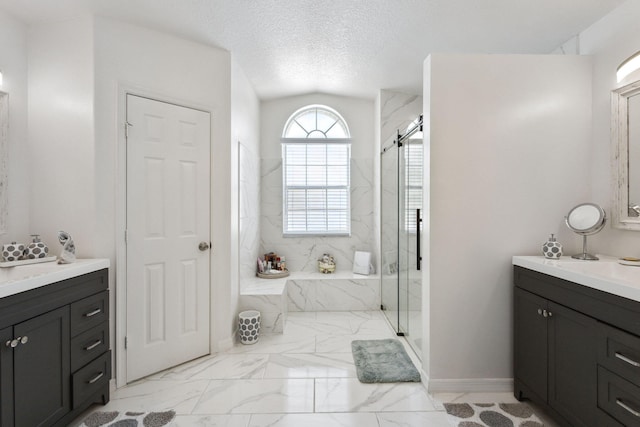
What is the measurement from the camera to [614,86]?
198 cm

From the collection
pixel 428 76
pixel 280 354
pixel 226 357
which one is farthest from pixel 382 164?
pixel 226 357

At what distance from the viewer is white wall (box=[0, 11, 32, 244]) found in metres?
1.98

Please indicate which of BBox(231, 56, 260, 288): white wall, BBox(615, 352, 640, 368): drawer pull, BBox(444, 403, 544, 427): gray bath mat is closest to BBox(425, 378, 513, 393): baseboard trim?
BBox(444, 403, 544, 427): gray bath mat

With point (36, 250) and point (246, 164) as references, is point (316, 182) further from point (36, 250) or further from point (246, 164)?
point (36, 250)

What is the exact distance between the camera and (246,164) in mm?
3400

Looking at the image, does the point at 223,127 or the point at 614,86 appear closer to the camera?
the point at 614,86

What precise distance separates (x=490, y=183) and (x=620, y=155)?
74 cm

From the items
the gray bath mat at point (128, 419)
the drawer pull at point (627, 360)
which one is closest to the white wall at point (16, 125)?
the gray bath mat at point (128, 419)

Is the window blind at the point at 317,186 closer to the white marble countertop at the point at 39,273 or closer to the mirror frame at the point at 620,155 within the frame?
A: the white marble countertop at the point at 39,273

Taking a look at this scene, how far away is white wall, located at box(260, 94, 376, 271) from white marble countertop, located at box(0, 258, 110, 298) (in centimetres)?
234

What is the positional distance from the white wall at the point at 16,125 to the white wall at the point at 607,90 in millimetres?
3711

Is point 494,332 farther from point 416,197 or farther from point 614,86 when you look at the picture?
point 614,86

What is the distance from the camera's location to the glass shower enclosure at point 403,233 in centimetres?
250

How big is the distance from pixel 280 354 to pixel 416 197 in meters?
1.71
